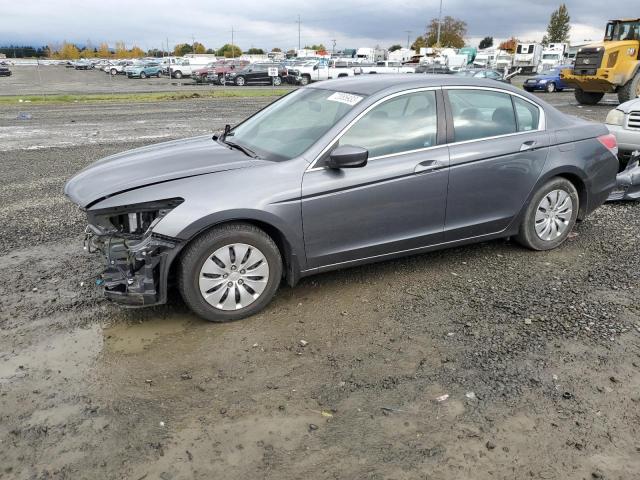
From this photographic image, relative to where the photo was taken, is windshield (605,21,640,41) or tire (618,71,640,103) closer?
tire (618,71,640,103)

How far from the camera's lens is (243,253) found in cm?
398

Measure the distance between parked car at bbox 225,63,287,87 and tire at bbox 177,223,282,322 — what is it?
35.2 m

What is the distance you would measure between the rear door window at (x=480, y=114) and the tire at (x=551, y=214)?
70 centimetres

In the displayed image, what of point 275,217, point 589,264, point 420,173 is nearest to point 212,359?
point 275,217

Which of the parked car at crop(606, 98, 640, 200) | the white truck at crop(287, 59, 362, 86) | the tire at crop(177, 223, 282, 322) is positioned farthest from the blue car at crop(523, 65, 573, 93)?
the tire at crop(177, 223, 282, 322)

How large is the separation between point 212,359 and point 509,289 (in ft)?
8.26

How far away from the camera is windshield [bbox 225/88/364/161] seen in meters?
4.40

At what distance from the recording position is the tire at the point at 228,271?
3854mm

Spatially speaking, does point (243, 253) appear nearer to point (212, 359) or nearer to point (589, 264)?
point (212, 359)

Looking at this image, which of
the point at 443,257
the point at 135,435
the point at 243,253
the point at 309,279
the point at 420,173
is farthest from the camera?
the point at 443,257

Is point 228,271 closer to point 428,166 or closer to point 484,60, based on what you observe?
point 428,166

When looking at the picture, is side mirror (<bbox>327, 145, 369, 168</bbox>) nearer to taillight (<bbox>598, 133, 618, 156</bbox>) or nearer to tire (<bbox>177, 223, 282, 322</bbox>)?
tire (<bbox>177, 223, 282, 322</bbox>)

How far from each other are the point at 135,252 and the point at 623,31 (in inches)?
851

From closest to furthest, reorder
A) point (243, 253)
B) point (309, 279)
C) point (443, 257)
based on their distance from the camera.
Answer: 1. point (243, 253)
2. point (309, 279)
3. point (443, 257)
